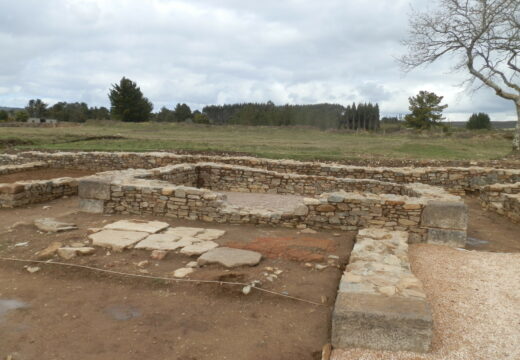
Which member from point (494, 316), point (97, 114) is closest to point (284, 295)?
point (494, 316)

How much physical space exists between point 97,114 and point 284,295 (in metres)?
83.5

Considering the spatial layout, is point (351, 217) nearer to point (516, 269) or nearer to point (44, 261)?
point (516, 269)

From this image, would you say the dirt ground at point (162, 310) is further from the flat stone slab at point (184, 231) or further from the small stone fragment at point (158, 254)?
the flat stone slab at point (184, 231)

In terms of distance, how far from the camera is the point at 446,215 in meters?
6.88

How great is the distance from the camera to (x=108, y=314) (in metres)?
4.41

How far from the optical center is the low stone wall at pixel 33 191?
9070 mm

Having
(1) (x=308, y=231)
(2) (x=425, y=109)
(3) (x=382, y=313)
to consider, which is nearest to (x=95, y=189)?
(1) (x=308, y=231)

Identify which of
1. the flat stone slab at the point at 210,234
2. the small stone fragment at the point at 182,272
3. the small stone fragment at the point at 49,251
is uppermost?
the flat stone slab at the point at 210,234

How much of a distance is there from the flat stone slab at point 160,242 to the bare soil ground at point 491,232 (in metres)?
5.48

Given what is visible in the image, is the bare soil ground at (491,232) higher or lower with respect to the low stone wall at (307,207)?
lower

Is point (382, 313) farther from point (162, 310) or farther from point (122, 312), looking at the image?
point (122, 312)

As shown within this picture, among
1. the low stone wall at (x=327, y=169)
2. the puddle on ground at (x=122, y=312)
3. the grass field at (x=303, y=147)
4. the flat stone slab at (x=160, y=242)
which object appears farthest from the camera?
the grass field at (x=303, y=147)

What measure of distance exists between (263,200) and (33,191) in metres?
6.10

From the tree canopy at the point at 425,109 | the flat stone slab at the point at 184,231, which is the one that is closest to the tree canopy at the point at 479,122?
the tree canopy at the point at 425,109
